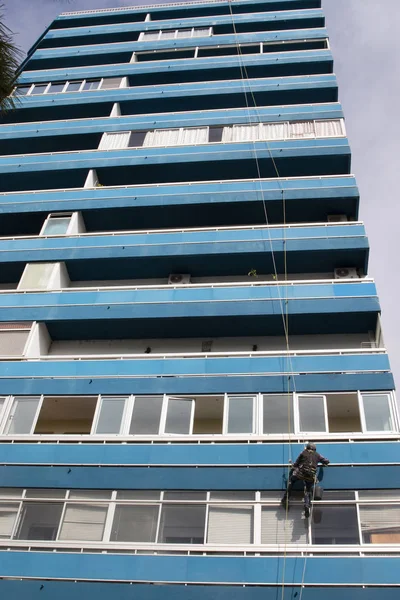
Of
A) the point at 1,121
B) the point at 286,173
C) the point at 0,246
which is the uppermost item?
the point at 1,121

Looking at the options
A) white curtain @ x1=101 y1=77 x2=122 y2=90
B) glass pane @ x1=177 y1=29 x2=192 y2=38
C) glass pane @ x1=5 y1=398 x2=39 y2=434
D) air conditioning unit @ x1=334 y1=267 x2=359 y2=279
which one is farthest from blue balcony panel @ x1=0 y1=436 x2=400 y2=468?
glass pane @ x1=177 y1=29 x2=192 y2=38

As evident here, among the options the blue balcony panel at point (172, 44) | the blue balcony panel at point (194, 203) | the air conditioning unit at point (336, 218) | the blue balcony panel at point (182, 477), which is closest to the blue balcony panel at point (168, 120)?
the blue balcony panel at point (194, 203)

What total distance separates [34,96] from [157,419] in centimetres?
2596

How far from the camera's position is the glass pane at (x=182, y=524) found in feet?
51.8

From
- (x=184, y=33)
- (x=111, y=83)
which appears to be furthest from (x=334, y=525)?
(x=184, y=33)

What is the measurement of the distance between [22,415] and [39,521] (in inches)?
155

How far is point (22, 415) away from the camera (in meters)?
19.4

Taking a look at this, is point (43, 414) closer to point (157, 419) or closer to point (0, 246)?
point (157, 419)

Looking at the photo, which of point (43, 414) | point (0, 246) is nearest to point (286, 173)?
point (0, 246)

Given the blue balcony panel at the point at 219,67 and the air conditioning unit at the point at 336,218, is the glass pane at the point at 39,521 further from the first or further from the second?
the blue balcony panel at the point at 219,67

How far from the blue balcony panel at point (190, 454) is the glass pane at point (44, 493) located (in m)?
0.82

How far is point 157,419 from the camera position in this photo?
731 inches

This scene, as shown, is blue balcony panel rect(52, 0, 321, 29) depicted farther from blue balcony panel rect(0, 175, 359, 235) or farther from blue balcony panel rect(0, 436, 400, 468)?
blue balcony panel rect(0, 436, 400, 468)

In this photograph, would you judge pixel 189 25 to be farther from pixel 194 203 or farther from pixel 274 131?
pixel 194 203
